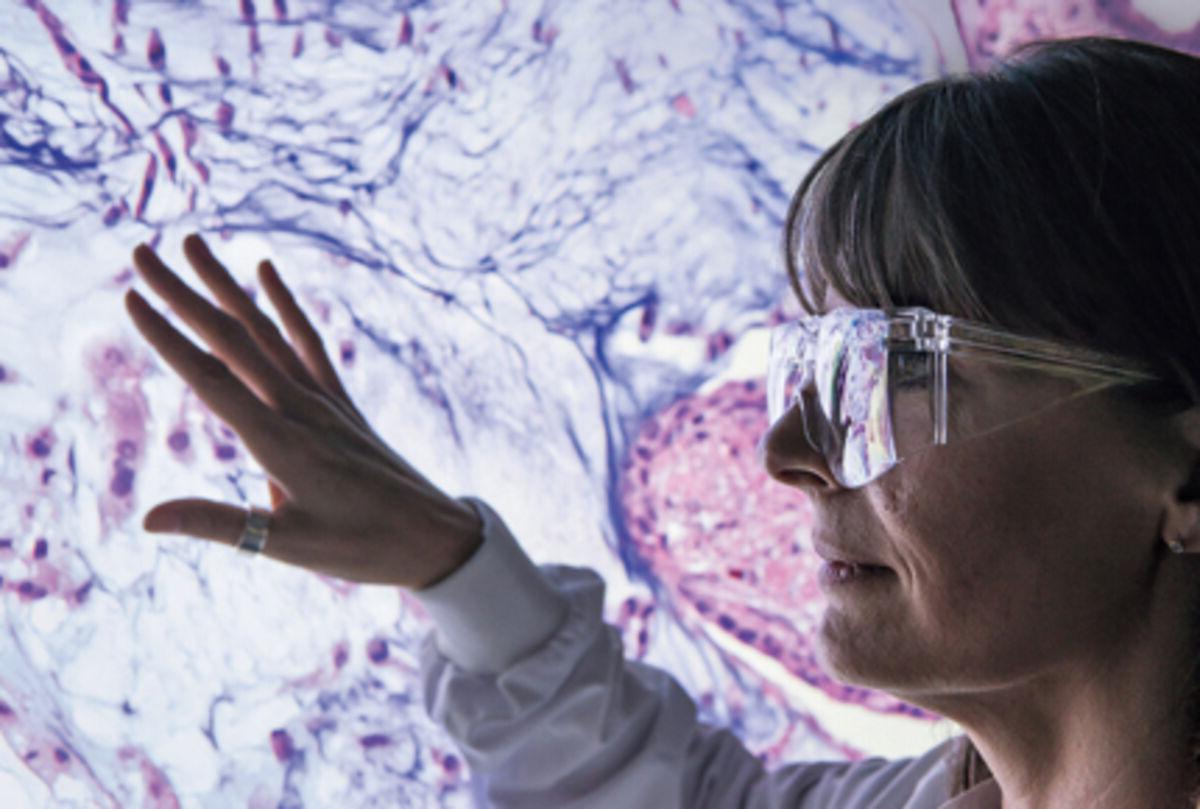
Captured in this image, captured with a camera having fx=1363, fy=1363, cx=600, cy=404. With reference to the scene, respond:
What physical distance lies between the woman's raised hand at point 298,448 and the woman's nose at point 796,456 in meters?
0.39

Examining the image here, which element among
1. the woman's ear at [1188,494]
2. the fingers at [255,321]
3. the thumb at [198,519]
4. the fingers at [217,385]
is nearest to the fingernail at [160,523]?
the thumb at [198,519]

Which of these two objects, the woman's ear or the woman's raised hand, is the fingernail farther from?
the woman's ear

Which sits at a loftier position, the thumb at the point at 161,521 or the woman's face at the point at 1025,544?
the thumb at the point at 161,521

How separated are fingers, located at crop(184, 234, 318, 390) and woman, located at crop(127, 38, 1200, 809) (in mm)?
123

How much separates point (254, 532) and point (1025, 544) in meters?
0.66

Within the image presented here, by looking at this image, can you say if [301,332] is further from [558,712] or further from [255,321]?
[558,712]

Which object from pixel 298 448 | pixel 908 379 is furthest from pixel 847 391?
pixel 298 448

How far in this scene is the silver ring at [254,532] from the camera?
3.99 ft

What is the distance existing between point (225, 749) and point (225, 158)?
614mm

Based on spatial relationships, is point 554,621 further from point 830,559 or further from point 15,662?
point 15,662

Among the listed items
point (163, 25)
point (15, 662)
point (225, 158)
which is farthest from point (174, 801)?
point (163, 25)

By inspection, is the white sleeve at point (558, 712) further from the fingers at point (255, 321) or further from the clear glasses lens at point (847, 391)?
the clear glasses lens at point (847, 391)

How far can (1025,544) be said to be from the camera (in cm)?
107

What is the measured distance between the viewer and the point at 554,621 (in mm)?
1486
